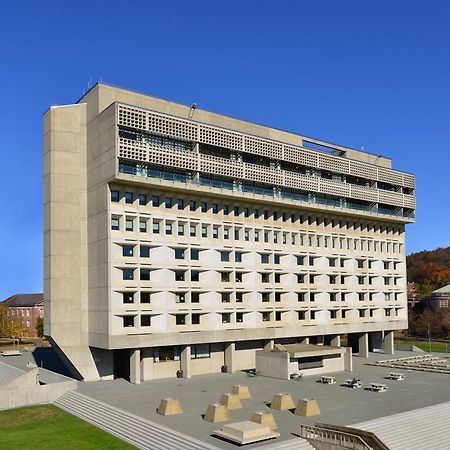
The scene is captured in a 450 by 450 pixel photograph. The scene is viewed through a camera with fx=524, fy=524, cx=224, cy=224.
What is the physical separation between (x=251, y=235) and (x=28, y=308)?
4606 inches

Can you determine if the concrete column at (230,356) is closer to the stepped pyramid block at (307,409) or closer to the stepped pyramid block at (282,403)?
the stepped pyramid block at (282,403)

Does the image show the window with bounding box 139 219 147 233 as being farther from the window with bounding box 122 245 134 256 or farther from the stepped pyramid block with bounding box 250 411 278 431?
the stepped pyramid block with bounding box 250 411 278 431

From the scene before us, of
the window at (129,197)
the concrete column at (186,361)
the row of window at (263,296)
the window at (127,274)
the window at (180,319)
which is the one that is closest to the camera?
the window at (127,274)

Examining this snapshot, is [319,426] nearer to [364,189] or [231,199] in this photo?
[231,199]

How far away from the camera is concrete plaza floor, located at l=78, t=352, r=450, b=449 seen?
38.0 meters

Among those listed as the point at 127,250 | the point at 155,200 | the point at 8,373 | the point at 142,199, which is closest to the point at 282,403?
the point at 127,250

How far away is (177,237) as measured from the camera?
57.4m

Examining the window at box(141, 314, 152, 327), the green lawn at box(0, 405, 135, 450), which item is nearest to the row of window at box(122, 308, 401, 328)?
the window at box(141, 314, 152, 327)

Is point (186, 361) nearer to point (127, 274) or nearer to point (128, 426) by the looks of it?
point (127, 274)

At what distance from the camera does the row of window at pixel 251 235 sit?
55.8 m

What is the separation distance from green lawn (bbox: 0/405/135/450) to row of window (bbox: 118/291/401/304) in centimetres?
1374

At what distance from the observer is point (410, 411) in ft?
130

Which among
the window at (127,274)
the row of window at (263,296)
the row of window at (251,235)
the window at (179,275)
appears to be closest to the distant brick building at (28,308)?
the row of window at (263,296)

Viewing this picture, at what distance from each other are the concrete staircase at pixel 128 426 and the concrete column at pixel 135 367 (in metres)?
7.62
